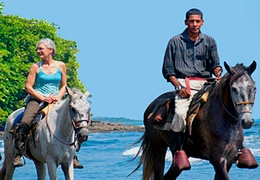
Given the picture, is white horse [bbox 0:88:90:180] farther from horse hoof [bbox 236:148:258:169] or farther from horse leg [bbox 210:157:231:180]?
horse hoof [bbox 236:148:258:169]

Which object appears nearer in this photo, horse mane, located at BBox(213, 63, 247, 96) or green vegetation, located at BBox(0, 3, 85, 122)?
horse mane, located at BBox(213, 63, 247, 96)

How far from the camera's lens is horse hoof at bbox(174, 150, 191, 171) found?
1127 cm

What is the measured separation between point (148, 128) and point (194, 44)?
1504mm

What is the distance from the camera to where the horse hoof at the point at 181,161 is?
444 inches

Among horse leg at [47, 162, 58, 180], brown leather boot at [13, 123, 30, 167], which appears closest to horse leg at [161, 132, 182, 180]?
horse leg at [47, 162, 58, 180]

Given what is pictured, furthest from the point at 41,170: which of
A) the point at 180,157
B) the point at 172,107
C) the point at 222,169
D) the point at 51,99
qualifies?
the point at 222,169

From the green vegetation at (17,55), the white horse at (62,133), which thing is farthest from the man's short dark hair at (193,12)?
the green vegetation at (17,55)

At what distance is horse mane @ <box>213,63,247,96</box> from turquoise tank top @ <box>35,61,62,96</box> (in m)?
2.57

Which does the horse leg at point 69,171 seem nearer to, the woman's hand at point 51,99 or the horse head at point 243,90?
→ the woman's hand at point 51,99

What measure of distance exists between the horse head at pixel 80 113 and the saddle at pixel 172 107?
1.01 m

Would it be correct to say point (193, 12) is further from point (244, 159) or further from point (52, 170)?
point (52, 170)

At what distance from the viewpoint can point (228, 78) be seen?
10.8 metres

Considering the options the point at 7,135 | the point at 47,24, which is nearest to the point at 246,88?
the point at 7,135

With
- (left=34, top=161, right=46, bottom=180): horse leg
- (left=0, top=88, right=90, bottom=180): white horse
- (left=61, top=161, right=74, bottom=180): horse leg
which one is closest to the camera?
(left=0, top=88, right=90, bottom=180): white horse
